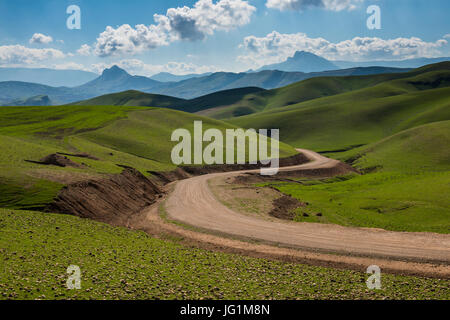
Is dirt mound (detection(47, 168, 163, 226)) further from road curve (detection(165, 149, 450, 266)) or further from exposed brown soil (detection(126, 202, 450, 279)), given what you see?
road curve (detection(165, 149, 450, 266))

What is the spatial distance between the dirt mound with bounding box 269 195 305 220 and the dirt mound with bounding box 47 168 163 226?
20.1m

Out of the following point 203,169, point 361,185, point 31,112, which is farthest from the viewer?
point 31,112

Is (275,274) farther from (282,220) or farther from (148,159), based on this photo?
(148,159)

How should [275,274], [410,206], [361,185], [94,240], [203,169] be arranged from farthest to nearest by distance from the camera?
[203,169] → [361,185] → [410,206] → [94,240] → [275,274]

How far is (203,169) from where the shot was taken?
84.2 m

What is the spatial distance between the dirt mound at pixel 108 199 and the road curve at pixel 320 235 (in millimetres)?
6121

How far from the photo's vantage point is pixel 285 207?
162 ft

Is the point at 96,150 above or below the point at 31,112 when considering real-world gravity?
below

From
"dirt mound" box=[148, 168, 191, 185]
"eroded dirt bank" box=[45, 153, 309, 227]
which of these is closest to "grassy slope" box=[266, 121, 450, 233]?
"dirt mound" box=[148, 168, 191, 185]

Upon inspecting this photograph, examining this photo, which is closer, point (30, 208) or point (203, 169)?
point (30, 208)

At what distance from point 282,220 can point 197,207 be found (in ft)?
43.2

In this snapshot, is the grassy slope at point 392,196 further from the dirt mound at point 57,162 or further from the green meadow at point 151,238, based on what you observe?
the dirt mound at point 57,162

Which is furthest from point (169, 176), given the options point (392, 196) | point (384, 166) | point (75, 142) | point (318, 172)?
point (384, 166)

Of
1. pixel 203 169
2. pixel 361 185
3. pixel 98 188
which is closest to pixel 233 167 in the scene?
pixel 203 169
